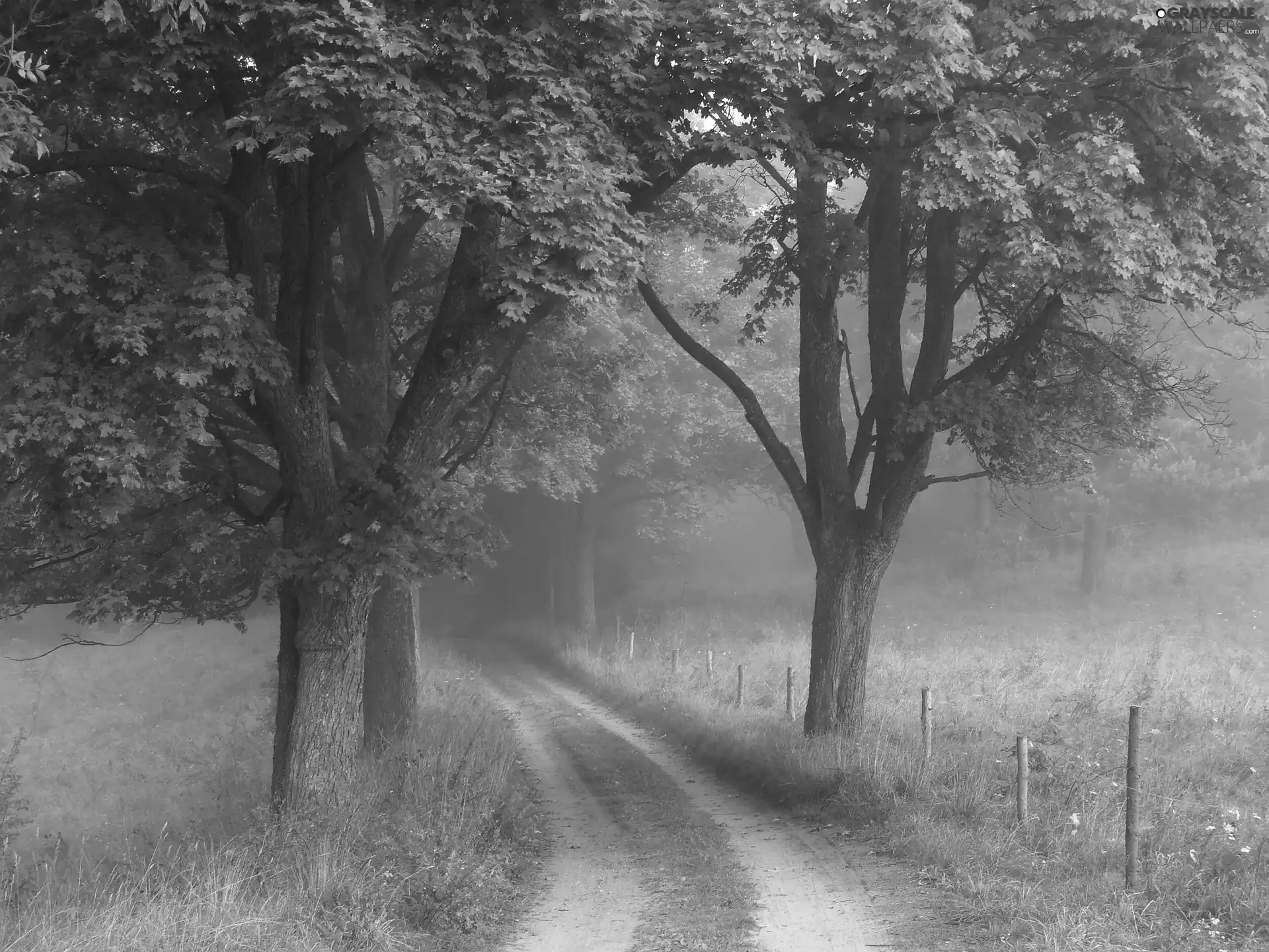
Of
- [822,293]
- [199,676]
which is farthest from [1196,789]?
[199,676]

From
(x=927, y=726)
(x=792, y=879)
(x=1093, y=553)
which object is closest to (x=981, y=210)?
(x=927, y=726)

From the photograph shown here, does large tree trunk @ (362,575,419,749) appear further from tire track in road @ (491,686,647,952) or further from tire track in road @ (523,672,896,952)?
tire track in road @ (523,672,896,952)

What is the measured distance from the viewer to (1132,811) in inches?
318

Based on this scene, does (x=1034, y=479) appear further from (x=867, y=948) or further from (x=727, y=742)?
(x=867, y=948)

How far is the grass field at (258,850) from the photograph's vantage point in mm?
6633

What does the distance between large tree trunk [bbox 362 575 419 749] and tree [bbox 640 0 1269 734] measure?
18.2ft

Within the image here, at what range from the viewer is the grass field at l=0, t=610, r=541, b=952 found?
6.63 metres

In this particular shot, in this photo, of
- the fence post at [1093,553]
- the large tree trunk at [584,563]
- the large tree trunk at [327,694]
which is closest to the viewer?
the large tree trunk at [327,694]

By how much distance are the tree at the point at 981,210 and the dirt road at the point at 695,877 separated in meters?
2.61

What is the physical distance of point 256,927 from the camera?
659cm

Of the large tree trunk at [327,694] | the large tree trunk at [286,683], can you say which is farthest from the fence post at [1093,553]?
the large tree trunk at [286,683]

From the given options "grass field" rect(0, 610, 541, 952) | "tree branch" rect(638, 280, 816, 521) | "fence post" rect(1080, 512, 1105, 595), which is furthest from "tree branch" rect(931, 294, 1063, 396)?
"fence post" rect(1080, 512, 1105, 595)

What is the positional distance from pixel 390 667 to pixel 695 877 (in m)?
6.38

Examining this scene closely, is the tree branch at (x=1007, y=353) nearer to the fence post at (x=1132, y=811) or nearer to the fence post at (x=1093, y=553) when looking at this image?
the fence post at (x=1132, y=811)
